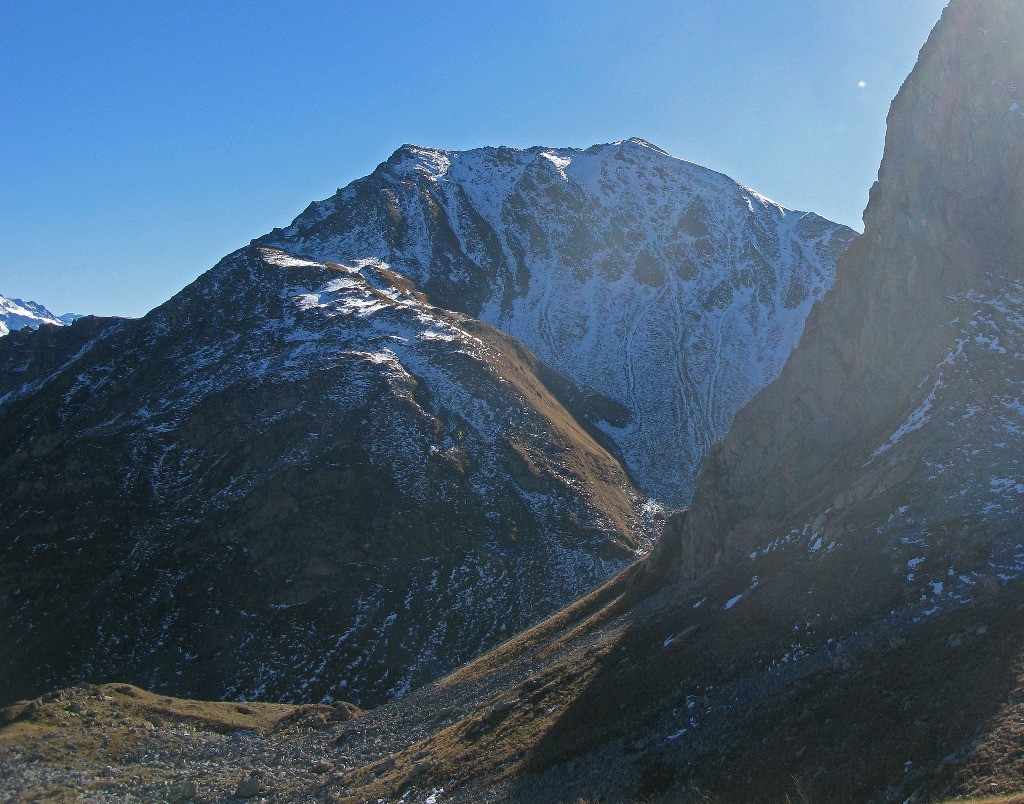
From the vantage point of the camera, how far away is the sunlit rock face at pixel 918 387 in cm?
2431

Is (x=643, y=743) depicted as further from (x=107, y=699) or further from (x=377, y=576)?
(x=377, y=576)

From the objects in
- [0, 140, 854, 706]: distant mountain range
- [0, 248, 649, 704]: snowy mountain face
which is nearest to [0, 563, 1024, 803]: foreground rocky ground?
[0, 248, 649, 704]: snowy mountain face

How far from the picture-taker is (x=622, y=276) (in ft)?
558

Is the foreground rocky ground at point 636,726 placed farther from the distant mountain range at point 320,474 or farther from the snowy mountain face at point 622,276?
the snowy mountain face at point 622,276

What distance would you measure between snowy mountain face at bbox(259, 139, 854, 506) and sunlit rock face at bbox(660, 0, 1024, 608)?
2673 inches

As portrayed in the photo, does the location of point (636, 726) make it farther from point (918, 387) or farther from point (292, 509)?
point (292, 509)

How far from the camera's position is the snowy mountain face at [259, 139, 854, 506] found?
5261 inches

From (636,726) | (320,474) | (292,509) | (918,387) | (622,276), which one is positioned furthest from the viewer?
(622,276)

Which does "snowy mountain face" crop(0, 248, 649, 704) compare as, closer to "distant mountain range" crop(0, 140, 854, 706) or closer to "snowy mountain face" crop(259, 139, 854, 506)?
"distant mountain range" crop(0, 140, 854, 706)

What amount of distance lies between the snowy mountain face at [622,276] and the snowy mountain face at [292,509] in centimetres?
3229


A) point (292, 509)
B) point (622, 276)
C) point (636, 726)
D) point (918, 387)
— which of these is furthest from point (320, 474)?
point (622, 276)

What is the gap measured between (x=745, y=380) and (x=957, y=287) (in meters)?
106

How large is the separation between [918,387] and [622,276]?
14114cm

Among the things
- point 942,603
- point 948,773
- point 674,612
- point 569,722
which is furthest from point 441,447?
point 948,773
